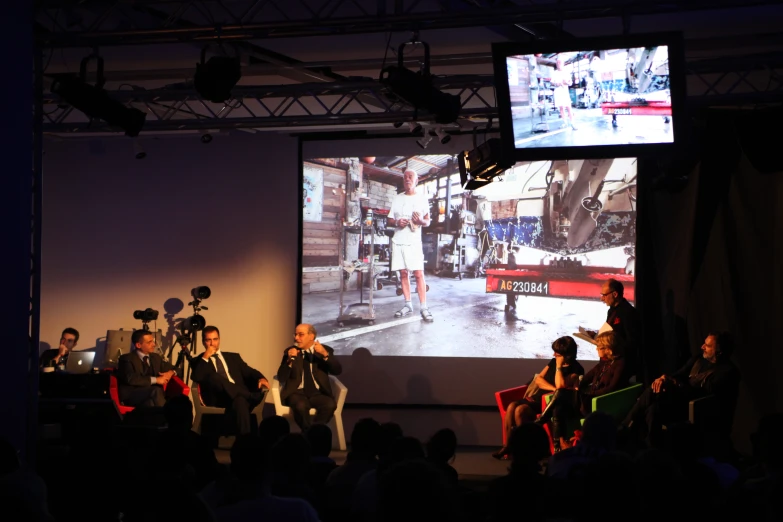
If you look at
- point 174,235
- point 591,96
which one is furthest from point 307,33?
point 174,235

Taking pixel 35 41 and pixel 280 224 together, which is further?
pixel 280 224

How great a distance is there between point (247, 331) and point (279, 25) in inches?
189

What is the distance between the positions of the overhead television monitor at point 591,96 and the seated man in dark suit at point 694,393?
7.34ft

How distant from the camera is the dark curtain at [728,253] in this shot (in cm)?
667

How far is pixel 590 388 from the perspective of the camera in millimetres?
6602

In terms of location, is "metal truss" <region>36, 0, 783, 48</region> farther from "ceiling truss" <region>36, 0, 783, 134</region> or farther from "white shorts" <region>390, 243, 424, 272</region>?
"white shorts" <region>390, 243, 424, 272</region>

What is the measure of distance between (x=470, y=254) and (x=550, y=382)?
2034 millimetres

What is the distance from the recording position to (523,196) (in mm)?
8453

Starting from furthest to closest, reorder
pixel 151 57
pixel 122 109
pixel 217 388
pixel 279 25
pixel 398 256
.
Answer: pixel 398 256 < pixel 217 388 < pixel 151 57 < pixel 122 109 < pixel 279 25

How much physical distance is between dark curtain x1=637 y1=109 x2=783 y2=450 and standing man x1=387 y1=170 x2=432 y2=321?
2.34 metres

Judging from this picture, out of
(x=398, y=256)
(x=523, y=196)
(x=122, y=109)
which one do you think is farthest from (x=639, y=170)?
(x=122, y=109)

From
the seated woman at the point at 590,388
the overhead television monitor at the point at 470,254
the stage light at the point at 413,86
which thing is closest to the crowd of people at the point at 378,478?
the seated woman at the point at 590,388

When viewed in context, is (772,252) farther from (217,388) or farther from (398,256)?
(217,388)

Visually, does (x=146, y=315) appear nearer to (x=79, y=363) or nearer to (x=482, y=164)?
(x=79, y=363)
